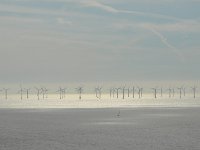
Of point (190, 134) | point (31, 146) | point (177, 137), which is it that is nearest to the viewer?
point (31, 146)

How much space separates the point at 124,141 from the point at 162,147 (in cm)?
882

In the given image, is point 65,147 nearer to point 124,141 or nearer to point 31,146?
point 31,146

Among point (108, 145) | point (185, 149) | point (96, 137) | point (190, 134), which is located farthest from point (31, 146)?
point (190, 134)

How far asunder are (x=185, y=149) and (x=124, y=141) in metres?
12.1

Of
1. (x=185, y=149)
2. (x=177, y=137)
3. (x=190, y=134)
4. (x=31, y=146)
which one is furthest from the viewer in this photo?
(x=190, y=134)

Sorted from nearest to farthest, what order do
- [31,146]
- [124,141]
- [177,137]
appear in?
[31,146] < [124,141] < [177,137]

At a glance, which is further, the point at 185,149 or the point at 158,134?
the point at 158,134

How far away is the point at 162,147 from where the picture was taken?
60156 mm

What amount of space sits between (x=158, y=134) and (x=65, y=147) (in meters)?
22.4

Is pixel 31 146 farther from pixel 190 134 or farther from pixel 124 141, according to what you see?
pixel 190 134

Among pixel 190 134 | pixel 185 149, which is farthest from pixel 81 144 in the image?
pixel 190 134

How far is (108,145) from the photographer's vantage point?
62.6 meters

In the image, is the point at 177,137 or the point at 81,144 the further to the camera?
the point at 177,137

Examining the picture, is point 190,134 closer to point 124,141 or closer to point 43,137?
point 124,141
